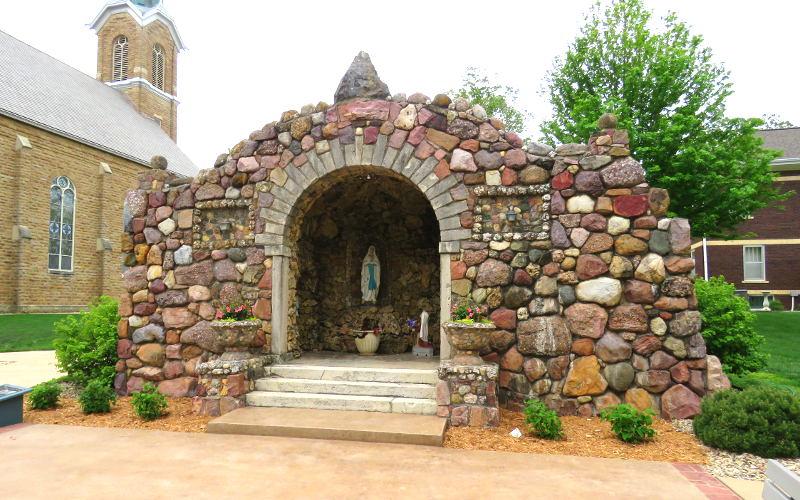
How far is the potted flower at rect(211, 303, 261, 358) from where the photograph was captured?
22.9 feet

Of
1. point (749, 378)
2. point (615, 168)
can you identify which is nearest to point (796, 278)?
point (749, 378)

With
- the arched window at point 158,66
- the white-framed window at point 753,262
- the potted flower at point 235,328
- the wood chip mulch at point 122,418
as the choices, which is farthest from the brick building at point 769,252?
the arched window at point 158,66

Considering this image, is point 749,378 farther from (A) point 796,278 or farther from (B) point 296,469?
(A) point 796,278

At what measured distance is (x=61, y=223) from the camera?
68.0ft

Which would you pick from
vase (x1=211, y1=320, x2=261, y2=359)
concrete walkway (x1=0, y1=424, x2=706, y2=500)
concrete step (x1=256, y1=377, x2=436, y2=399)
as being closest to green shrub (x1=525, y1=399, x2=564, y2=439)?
concrete walkway (x1=0, y1=424, x2=706, y2=500)

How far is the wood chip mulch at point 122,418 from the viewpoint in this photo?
637 centimetres

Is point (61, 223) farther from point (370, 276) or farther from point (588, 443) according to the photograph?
point (588, 443)

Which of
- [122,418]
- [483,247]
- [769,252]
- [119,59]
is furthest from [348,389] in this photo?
[119,59]

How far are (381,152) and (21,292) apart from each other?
1767 centimetres

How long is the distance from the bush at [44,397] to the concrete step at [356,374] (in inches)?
117

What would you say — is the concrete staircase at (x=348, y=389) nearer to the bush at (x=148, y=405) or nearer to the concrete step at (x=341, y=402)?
the concrete step at (x=341, y=402)

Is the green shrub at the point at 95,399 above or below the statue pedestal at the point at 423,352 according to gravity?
below

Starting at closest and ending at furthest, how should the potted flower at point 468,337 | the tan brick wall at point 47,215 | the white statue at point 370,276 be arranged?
the potted flower at point 468,337 → the white statue at point 370,276 → the tan brick wall at point 47,215

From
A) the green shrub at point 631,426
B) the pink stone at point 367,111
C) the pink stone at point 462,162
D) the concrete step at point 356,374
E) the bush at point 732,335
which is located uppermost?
the pink stone at point 367,111
